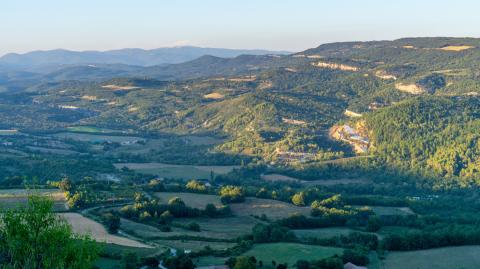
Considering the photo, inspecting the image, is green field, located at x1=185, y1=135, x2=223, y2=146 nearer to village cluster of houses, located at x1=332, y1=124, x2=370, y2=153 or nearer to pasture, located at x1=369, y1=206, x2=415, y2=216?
village cluster of houses, located at x1=332, y1=124, x2=370, y2=153

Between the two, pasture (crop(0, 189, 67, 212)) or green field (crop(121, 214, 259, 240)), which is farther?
pasture (crop(0, 189, 67, 212))

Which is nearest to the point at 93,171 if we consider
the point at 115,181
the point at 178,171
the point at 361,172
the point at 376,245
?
the point at 115,181

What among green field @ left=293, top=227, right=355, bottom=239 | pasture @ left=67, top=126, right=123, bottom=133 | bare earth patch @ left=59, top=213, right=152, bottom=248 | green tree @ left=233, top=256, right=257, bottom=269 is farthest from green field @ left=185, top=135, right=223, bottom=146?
green tree @ left=233, top=256, right=257, bottom=269

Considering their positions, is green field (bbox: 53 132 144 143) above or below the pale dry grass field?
below

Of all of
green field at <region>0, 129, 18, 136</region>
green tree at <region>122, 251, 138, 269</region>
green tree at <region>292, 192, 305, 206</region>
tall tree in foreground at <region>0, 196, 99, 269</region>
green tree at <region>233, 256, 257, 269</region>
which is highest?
tall tree in foreground at <region>0, 196, 99, 269</region>

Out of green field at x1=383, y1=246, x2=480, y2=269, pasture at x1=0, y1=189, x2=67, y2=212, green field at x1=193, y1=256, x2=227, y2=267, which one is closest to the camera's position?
green field at x1=193, y1=256, x2=227, y2=267

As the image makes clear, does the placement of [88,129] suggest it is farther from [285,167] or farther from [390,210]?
[390,210]

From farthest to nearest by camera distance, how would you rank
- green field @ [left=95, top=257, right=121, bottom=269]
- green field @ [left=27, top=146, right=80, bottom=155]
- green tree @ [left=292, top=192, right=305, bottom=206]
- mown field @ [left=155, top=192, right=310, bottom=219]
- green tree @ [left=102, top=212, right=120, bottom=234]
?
green field @ [left=27, top=146, right=80, bottom=155], green tree @ [left=292, top=192, right=305, bottom=206], mown field @ [left=155, top=192, right=310, bottom=219], green tree @ [left=102, top=212, right=120, bottom=234], green field @ [left=95, top=257, right=121, bottom=269]

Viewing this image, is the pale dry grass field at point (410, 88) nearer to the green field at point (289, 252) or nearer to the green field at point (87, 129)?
the green field at point (87, 129)

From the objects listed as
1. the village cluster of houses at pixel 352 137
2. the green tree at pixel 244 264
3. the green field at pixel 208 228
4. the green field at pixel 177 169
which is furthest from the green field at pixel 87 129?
the green tree at pixel 244 264
